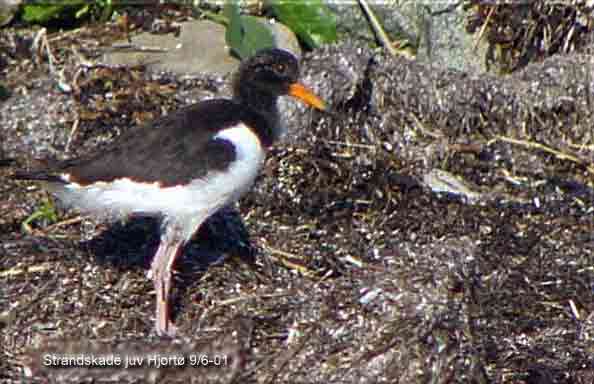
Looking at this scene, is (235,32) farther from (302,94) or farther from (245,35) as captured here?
(302,94)

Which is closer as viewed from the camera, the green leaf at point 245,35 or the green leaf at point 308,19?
the green leaf at point 245,35

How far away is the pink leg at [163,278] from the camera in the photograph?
20.4ft

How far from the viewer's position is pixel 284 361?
588cm

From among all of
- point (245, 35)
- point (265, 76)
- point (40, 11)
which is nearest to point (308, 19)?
point (245, 35)

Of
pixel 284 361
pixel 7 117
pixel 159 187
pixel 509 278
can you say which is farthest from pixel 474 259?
pixel 7 117

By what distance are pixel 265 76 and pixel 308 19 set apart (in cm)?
247

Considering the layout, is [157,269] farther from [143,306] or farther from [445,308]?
[445,308]

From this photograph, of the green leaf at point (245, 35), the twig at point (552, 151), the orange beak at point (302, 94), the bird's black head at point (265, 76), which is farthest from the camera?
the green leaf at point (245, 35)

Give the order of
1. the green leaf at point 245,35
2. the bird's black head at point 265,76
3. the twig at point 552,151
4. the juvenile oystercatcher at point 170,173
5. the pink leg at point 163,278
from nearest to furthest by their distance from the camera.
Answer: the juvenile oystercatcher at point 170,173
the pink leg at point 163,278
the bird's black head at point 265,76
the twig at point 552,151
the green leaf at point 245,35

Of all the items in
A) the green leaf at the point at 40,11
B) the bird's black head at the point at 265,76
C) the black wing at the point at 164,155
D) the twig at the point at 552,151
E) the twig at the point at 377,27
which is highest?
the bird's black head at the point at 265,76

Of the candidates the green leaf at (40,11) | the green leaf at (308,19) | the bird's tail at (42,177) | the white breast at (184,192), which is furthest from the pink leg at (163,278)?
the green leaf at (40,11)

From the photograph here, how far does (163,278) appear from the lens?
626 cm

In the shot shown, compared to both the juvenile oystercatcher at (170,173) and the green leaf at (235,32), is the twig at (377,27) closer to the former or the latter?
the green leaf at (235,32)

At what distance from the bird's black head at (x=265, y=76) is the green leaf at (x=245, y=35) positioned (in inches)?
71.7
